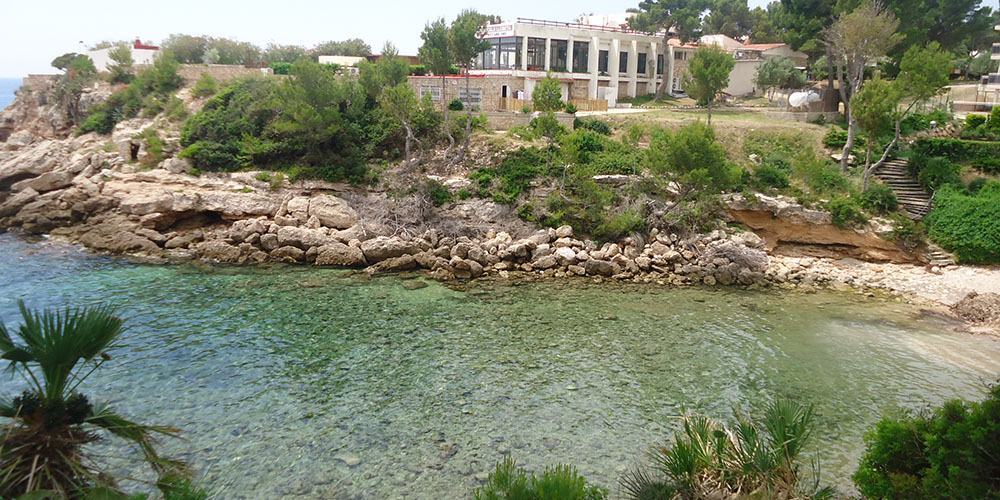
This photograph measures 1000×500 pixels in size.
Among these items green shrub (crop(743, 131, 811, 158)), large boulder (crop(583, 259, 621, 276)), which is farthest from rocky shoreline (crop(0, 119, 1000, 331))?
green shrub (crop(743, 131, 811, 158))

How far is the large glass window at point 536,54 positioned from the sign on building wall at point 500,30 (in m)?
1.71

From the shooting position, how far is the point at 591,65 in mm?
48156

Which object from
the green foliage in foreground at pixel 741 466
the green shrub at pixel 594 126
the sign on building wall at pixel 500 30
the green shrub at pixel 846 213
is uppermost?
the sign on building wall at pixel 500 30

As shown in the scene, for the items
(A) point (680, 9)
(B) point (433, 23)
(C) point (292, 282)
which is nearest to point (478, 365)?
(C) point (292, 282)

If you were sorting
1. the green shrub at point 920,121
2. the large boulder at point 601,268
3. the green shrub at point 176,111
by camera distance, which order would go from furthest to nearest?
the green shrub at point 176,111 → the green shrub at point 920,121 → the large boulder at point 601,268

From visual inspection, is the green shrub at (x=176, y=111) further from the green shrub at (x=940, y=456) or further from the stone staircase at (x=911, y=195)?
the stone staircase at (x=911, y=195)

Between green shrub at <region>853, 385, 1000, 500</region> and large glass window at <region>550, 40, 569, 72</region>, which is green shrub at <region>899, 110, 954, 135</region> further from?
green shrub at <region>853, 385, 1000, 500</region>

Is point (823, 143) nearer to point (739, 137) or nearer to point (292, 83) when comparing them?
point (739, 137)

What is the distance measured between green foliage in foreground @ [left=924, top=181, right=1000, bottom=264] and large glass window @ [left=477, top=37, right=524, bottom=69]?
2933 centimetres

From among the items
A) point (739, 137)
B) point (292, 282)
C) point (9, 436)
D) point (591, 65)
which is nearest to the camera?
point (9, 436)

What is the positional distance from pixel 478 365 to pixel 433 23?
21254 millimetres

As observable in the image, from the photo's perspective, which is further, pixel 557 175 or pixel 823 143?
pixel 823 143

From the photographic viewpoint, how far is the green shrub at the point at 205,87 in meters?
38.9

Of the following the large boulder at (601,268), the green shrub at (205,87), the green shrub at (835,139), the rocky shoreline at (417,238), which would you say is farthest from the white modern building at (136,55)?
the green shrub at (835,139)
